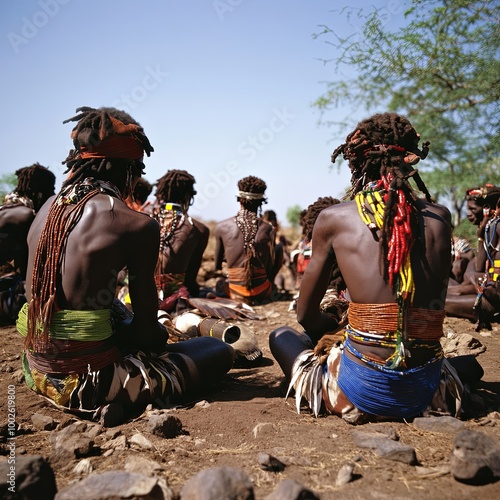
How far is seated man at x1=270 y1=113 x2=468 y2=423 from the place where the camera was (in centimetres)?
269

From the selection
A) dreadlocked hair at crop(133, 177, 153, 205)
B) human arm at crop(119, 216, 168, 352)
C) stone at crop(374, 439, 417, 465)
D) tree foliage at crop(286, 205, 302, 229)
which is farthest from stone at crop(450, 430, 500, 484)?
tree foliage at crop(286, 205, 302, 229)

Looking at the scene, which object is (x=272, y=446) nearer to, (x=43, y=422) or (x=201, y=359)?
(x=201, y=359)

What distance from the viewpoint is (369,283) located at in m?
2.73

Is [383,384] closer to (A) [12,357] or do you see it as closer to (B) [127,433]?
(B) [127,433]

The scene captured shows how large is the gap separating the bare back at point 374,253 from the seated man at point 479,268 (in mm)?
3295

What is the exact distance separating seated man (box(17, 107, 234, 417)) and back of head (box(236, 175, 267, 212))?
4.33 m

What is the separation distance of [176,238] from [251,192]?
1958 mm

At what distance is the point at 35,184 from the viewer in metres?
5.42

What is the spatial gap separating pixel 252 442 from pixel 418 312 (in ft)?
3.69

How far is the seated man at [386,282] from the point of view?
2.69 m

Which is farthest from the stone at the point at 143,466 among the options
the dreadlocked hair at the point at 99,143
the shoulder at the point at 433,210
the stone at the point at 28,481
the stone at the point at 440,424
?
the shoulder at the point at 433,210

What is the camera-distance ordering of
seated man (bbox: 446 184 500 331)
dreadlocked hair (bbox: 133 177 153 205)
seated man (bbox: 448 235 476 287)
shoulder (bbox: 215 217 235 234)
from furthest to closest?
seated man (bbox: 448 235 476 287) < dreadlocked hair (bbox: 133 177 153 205) < shoulder (bbox: 215 217 235 234) < seated man (bbox: 446 184 500 331)

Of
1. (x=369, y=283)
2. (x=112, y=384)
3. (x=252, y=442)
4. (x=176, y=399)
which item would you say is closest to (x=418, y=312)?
(x=369, y=283)

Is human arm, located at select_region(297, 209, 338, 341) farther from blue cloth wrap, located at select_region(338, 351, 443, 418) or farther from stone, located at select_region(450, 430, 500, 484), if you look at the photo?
stone, located at select_region(450, 430, 500, 484)
